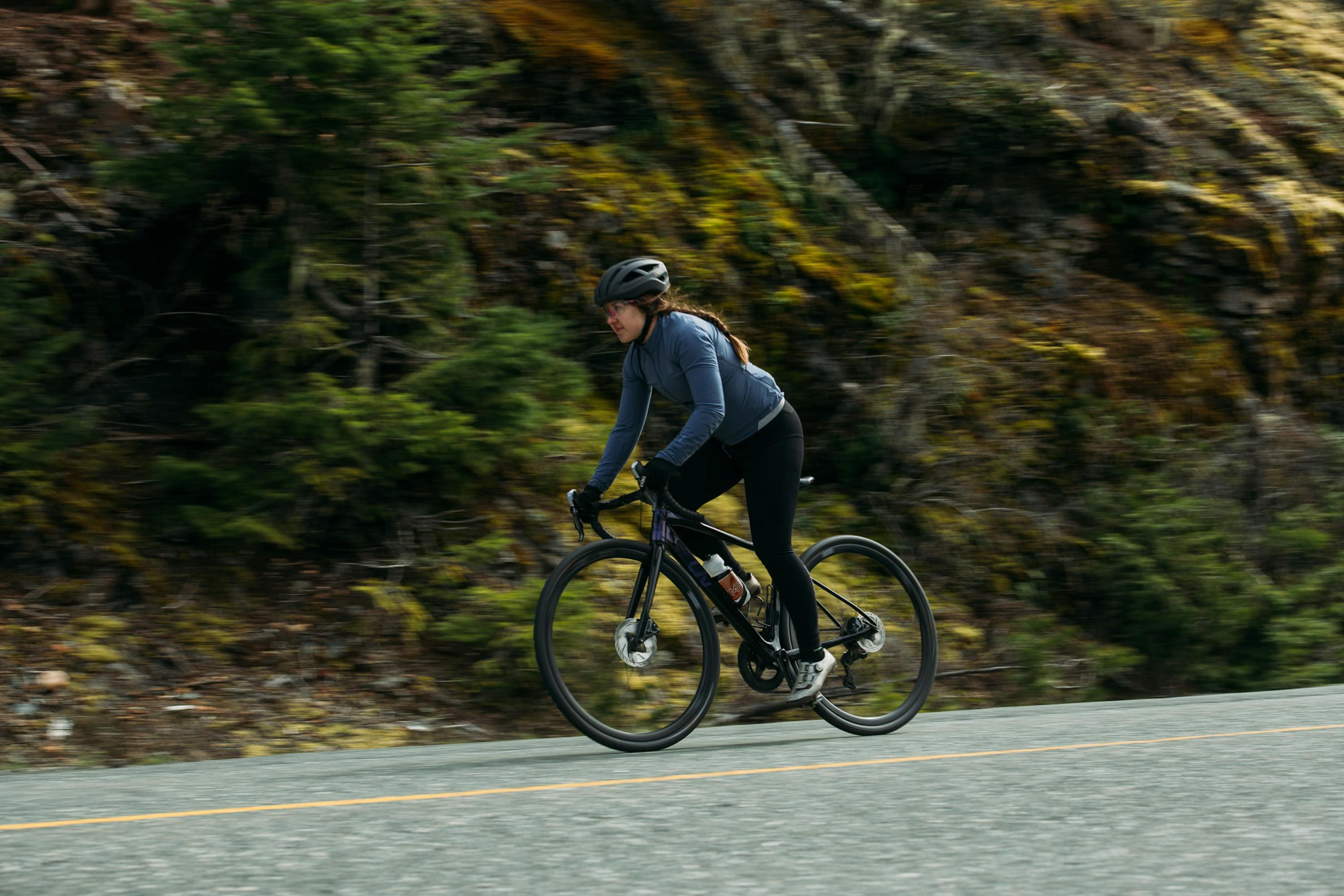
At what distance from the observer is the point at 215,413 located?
8.02 meters

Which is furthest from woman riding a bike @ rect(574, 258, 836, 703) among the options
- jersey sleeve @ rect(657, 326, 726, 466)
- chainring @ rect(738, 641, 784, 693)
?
chainring @ rect(738, 641, 784, 693)

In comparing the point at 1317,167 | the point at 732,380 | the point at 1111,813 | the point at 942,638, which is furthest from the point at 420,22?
the point at 1317,167

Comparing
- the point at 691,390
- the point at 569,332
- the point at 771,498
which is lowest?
the point at 569,332

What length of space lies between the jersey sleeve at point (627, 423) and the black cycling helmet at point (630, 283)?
0.37 m

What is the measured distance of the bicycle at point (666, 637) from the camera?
5461 millimetres

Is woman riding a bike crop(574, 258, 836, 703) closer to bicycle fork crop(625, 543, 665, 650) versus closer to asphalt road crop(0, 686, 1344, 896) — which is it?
bicycle fork crop(625, 543, 665, 650)

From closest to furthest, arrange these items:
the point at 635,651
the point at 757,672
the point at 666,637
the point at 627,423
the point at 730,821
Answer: the point at 730,821
the point at 635,651
the point at 666,637
the point at 627,423
the point at 757,672

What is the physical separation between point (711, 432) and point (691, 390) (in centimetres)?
23

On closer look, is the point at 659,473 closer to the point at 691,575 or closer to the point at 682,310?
the point at 691,575

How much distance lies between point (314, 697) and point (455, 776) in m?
3.00

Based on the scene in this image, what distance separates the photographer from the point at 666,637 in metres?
5.72

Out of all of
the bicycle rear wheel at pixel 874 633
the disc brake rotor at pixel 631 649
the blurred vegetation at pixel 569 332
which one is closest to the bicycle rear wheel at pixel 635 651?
the disc brake rotor at pixel 631 649

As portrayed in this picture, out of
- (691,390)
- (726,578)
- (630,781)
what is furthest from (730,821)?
(691,390)

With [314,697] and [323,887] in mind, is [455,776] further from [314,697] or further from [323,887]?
[314,697]
